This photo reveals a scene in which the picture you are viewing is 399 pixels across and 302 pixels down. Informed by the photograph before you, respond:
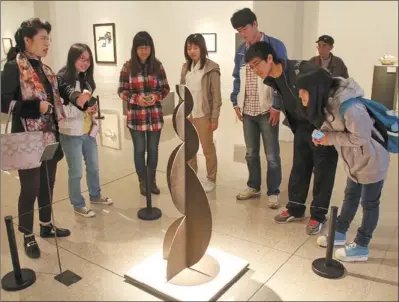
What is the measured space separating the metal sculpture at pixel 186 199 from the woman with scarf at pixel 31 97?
65cm

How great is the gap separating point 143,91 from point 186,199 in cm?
112

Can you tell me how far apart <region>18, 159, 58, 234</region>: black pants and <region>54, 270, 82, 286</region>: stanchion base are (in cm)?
41

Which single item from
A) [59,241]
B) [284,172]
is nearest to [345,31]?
[284,172]

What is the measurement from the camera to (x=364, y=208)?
190 centimetres

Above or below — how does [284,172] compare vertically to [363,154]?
below

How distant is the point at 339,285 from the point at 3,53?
10.3 metres

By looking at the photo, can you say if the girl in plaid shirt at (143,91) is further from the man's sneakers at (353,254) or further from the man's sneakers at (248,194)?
the man's sneakers at (353,254)

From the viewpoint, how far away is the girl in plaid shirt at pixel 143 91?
2.60 metres

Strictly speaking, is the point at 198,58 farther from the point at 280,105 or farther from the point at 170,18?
the point at 170,18

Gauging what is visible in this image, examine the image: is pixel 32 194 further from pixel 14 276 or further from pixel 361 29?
pixel 361 29

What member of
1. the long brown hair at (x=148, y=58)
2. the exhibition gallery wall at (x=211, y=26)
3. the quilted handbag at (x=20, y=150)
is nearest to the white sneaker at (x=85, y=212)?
the quilted handbag at (x=20, y=150)

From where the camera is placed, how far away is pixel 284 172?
352cm

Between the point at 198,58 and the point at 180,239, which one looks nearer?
the point at 180,239

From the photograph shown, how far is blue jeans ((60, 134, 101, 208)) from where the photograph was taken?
2.43 meters
